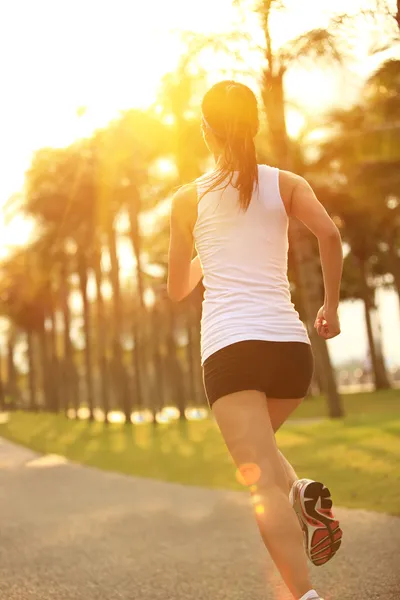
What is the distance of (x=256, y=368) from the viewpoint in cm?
340

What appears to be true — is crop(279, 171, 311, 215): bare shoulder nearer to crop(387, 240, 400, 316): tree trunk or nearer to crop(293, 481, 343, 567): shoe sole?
crop(293, 481, 343, 567): shoe sole

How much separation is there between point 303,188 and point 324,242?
0.20 m

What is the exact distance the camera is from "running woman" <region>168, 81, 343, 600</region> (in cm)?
339

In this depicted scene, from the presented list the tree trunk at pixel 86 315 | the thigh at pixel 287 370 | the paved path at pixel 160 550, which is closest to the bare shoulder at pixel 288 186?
the thigh at pixel 287 370

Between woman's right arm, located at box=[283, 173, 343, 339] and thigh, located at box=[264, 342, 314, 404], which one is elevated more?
woman's right arm, located at box=[283, 173, 343, 339]

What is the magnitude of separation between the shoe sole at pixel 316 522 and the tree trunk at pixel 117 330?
31.9m

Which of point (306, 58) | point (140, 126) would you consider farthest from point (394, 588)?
point (140, 126)

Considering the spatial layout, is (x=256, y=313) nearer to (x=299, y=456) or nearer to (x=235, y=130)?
(x=235, y=130)

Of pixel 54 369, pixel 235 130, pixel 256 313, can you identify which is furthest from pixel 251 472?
pixel 54 369

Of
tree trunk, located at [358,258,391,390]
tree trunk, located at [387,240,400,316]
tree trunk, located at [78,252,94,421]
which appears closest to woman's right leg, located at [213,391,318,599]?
tree trunk, located at [387,240,400,316]

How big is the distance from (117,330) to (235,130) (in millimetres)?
33848

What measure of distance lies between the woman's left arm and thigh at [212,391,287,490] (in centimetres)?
57

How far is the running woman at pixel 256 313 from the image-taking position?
339 centimetres

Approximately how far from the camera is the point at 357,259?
47.7m
